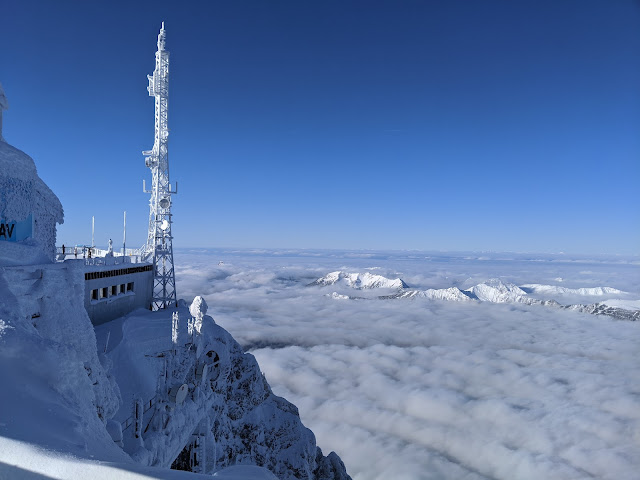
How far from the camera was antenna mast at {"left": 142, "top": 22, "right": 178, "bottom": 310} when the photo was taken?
34875mm

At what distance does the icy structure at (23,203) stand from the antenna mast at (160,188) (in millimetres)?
14766

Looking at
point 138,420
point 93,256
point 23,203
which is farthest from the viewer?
point 93,256

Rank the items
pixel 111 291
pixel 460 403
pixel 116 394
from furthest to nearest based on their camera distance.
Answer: pixel 460 403 → pixel 111 291 → pixel 116 394

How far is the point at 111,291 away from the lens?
27.4 metres

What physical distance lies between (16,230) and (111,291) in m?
11.6

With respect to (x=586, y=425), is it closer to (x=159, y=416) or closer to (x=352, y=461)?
(x=352, y=461)

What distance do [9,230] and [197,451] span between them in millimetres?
15426

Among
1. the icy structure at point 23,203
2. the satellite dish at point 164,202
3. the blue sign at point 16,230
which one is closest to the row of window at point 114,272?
the icy structure at point 23,203

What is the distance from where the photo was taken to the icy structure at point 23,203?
46.8 feet

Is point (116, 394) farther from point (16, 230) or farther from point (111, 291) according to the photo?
point (111, 291)

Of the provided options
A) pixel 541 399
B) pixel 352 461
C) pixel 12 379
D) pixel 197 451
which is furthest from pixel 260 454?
pixel 541 399

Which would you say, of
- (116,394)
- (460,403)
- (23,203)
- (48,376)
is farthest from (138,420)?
(460,403)

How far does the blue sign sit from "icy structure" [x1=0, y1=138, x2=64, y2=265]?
0.19ft

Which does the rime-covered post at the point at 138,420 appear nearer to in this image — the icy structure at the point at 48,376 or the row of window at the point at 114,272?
the icy structure at the point at 48,376
